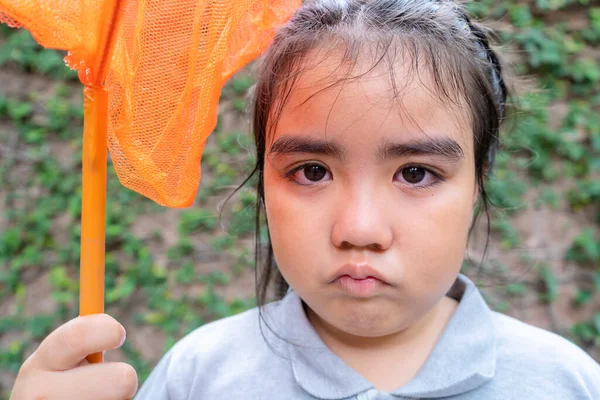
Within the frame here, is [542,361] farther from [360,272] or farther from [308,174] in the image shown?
[308,174]

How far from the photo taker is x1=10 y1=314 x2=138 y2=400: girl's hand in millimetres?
693

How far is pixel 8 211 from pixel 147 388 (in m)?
1.65

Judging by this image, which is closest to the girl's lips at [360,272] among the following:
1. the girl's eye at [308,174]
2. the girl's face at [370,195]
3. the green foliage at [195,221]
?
the girl's face at [370,195]

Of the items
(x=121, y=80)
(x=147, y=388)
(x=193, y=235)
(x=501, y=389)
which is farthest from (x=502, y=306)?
(x=121, y=80)

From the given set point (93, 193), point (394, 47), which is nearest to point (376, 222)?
point (394, 47)

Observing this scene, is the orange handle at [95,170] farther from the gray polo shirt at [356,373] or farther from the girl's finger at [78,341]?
the gray polo shirt at [356,373]

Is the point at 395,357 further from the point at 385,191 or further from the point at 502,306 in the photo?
the point at 502,306

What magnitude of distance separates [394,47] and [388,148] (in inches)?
6.1

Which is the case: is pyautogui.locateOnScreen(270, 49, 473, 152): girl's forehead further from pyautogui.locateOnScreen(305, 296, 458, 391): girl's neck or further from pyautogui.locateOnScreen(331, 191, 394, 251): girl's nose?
pyautogui.locateOnScreen(305, 296, 458, 391): girl's neck

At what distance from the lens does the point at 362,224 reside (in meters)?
0.77

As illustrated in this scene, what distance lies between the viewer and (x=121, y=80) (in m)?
0.73

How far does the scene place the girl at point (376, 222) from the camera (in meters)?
0.80

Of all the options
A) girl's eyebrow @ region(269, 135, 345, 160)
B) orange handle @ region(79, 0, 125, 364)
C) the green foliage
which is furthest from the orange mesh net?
the green foliage

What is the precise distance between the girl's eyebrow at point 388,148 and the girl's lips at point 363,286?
6.7 inches
